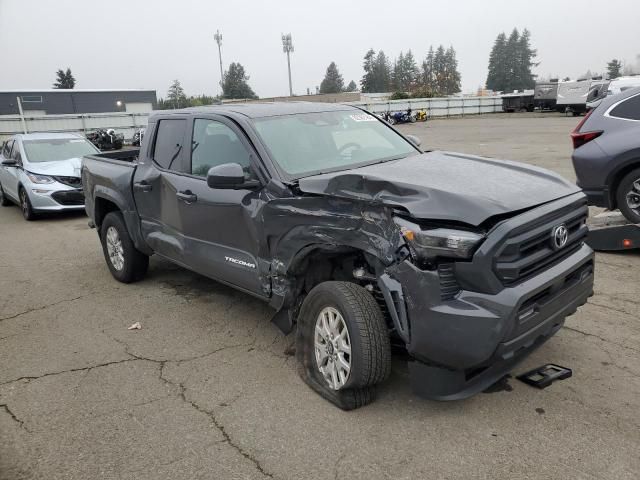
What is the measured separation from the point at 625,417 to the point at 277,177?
2687 mm

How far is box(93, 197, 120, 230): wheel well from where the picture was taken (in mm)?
6426

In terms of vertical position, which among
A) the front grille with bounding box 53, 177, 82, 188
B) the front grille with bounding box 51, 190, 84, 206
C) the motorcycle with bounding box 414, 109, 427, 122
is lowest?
the motorcycle with bounding box 414, 109, 427, 122

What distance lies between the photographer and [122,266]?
6188 mm

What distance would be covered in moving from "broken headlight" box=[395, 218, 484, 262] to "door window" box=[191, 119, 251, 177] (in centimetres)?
166

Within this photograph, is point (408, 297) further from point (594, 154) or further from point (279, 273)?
point (594, 154)

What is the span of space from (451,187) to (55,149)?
1068 cm

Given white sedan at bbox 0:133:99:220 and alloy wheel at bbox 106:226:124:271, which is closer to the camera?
alloy wheel at bbox 106:226:124:271

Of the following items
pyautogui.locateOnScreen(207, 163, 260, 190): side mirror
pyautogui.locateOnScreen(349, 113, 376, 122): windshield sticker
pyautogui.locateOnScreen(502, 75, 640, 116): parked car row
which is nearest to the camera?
pyautogui.locateOnScreen(207, 163, 260, 190): side mirror

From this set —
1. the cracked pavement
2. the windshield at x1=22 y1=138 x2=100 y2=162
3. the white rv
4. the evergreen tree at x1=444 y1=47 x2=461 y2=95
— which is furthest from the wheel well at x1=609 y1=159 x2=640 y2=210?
the evergreen tree at x1=444 y1=47 x2=461 y2=95

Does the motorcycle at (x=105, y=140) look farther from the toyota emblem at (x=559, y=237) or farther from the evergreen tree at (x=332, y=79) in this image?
the evergreen tree at (x=332, y=79)

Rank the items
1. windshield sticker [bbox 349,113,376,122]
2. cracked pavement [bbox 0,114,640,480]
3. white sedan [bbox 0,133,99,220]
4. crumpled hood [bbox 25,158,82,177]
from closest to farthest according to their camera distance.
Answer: cracked pavement [bbox 0,114,640,480] → windshield sticker [bbox 349,113,376,122] → white sedan [bbox 0,133,99,220] → crumpled hood [bbox 25,158,82,177]

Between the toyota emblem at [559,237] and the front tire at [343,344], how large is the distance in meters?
1.11

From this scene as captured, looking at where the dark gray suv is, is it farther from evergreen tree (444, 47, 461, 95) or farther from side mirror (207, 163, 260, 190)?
evergreen tree (444, 47, 461, 95)

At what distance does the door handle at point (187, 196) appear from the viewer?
A: 4.62 meters
